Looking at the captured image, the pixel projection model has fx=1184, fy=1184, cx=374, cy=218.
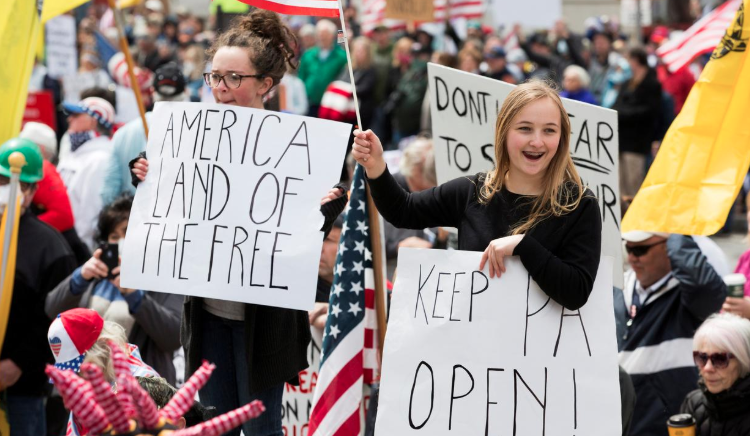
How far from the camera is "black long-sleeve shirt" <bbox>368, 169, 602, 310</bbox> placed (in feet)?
12.1

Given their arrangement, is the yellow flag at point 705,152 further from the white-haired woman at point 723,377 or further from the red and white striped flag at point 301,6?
the red and white striped flag at point 301,6

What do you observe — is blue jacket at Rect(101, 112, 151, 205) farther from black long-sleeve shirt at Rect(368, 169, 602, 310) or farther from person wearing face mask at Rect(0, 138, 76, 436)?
black long-sleeve shirt at Rect(368, 169, 602, 310)

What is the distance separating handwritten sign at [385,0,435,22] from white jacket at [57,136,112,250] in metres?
6.93

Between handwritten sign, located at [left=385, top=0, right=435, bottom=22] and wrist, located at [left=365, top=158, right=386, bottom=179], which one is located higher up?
handwritten sign, located at [left=385, top=0, right=435, bottom=22]

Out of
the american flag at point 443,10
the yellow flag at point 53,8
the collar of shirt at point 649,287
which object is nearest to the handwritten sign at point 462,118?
the collar of shirt at point 649,287

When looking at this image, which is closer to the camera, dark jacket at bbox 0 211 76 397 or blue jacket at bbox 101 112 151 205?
dark jacket at bbox 0 211 76 397

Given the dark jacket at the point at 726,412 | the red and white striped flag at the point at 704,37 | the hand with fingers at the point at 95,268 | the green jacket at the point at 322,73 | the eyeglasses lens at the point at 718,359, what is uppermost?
the green jacket at the point at 322,73

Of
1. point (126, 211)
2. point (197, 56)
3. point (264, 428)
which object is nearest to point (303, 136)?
point (264, 428)

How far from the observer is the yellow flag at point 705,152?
213 inches

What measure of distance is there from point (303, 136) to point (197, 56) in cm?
1079

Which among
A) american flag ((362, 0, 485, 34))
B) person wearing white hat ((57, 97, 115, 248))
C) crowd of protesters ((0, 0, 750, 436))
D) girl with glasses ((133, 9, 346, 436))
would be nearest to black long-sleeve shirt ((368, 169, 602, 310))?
crowd of protesters ((0, 0, 750, 436))

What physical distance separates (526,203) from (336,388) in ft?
6.47

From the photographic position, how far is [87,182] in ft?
28.8

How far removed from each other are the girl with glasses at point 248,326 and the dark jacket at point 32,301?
1.88 m
